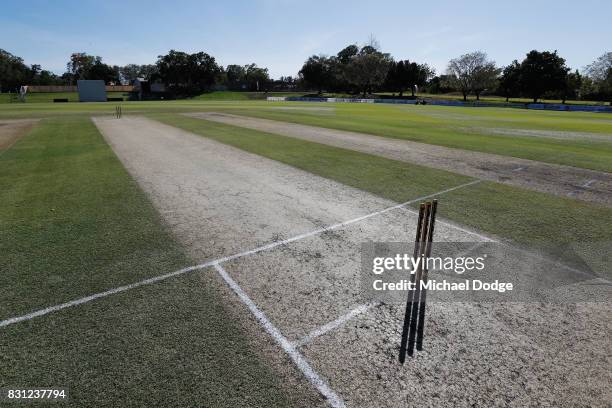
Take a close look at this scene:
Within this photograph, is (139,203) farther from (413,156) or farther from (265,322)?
(413,156)

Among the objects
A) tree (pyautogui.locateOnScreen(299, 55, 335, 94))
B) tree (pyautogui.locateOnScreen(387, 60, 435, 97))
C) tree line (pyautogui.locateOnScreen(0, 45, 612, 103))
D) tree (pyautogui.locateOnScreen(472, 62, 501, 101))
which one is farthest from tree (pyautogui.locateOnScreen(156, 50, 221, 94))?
tree (pyautogui.locateOnScreen(472, 62, 501, 101))

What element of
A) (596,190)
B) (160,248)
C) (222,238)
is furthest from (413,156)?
(160,248)

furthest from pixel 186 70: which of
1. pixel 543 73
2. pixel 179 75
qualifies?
pixel 543 73

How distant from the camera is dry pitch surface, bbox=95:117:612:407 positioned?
155 inches

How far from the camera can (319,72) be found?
142 m

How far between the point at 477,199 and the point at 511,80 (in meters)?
115

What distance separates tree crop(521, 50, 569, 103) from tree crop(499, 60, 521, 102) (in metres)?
2.30

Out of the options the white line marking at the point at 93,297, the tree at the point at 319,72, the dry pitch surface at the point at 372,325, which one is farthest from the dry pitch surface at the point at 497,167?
the tree at the point at 319,72

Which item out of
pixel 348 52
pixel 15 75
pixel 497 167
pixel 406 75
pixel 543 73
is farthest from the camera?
pixel 348 52

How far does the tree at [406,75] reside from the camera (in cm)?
12081

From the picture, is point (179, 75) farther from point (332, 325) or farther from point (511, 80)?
point (332, 325)

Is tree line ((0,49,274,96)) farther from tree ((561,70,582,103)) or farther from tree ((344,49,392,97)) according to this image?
tree ((561,70,582,103))

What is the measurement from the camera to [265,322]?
5.00 meters

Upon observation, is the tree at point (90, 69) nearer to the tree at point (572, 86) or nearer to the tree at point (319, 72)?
the tree at point (319, 72)
